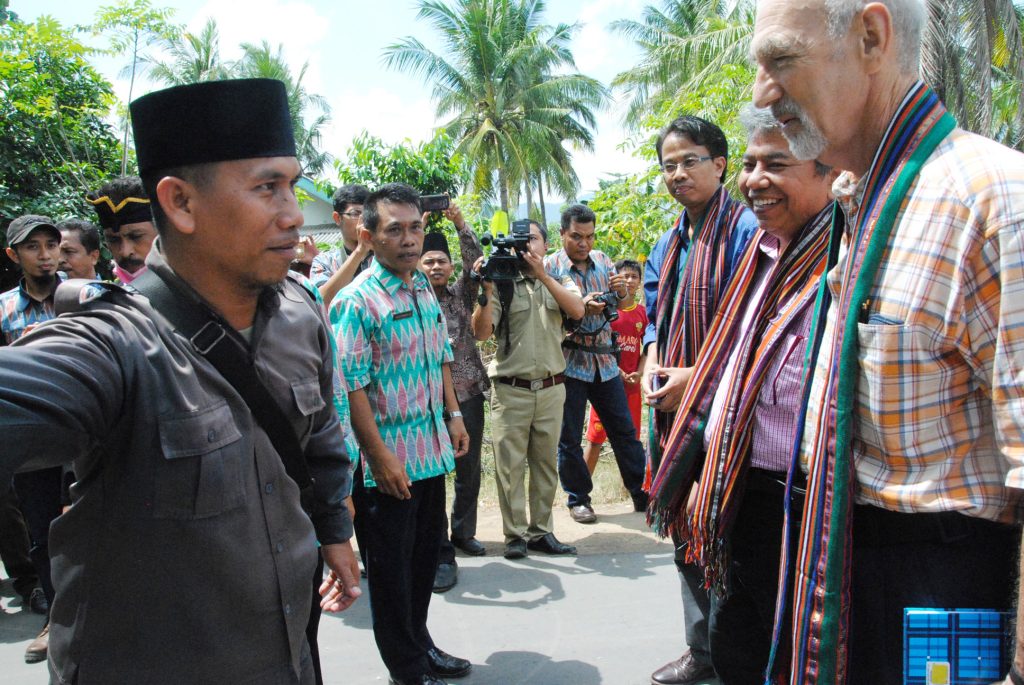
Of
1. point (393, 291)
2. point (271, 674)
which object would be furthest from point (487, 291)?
point (271, 674)

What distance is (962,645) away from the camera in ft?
4.76

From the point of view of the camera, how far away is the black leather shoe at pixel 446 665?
3688mm

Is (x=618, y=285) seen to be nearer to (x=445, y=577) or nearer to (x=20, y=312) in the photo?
(x=445, y=577)

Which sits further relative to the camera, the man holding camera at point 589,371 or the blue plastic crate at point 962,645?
the man holding camera at point 589,371

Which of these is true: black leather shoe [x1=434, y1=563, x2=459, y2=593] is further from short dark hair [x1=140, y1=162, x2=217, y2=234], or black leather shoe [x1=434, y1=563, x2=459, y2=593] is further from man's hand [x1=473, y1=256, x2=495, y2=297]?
short dark hair [x1=140, y1=162, x2=217, y2=234]

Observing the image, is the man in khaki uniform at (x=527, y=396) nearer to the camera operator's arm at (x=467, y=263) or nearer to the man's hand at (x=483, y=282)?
the man's hand at (x=483, y=282)

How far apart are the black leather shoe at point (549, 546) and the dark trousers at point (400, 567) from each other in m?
1.86

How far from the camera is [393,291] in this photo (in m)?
3.69

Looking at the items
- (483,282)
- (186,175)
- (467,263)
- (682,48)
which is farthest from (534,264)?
(682,48)

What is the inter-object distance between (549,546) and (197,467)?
4.07 m

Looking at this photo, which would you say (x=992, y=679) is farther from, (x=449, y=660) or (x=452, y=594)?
(x=452, y=594)

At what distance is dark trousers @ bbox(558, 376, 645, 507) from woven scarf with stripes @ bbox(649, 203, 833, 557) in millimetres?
3284

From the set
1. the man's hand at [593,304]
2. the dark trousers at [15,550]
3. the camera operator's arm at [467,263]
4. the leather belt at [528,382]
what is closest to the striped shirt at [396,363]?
the camera operator's arm at [467,263]

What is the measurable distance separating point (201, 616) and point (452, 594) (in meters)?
3.28
